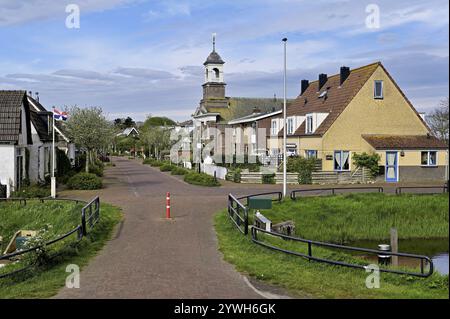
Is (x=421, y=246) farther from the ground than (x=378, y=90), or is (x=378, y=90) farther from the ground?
(x=378, y=90)

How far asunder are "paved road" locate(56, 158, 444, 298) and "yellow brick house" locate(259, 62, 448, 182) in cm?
1748

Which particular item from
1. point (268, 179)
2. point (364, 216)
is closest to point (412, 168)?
point (268, 179)

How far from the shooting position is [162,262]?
39.6ft

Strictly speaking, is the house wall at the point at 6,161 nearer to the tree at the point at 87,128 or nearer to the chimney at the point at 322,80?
the tree at the point at 87,128

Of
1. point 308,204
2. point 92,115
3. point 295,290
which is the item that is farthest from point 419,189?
point 295,290

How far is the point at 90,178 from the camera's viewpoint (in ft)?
104

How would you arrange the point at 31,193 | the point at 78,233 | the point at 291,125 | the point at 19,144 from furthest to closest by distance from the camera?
1. the point at 291,125
2. the point at 19,144
3. the point at 31,193
4. the point at 78,233

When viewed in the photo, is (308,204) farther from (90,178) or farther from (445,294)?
(445,294)

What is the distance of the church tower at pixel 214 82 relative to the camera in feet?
243

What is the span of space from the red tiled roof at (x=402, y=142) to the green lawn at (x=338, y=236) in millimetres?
10294

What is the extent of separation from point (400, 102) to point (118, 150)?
90.0 metres

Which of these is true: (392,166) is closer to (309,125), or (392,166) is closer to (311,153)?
(311,153)

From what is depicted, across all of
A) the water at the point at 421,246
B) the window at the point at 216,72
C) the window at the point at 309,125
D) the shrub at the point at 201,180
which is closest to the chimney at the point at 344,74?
the window at the point at 309,125

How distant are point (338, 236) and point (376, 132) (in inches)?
703
